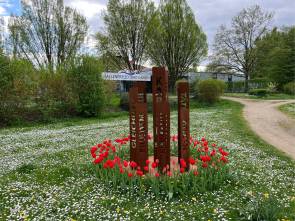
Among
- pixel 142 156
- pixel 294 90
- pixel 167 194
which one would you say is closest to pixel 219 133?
pixel 142 156

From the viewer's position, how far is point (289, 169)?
653 centimetres

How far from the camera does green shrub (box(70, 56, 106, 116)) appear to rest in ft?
62.2

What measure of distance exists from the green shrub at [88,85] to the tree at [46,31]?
469 inches

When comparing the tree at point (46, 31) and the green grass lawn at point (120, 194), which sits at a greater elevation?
the tree at point (46, 31)

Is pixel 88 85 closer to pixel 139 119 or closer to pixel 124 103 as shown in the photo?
pixel 124 103

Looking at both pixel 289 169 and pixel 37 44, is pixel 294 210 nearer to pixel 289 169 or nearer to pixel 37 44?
pixel 289 169

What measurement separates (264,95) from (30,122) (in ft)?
89.3

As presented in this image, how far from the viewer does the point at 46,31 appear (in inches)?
1270

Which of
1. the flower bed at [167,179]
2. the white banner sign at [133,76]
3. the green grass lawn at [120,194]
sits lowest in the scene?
the green grass lawn at [120,194]

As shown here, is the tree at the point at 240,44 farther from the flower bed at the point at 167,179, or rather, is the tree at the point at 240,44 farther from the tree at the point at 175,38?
the flower bed at the point at 167,179

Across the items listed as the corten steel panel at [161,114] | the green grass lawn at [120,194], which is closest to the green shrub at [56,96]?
the green grass lawn at [120,194]

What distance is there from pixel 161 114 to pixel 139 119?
60 cm

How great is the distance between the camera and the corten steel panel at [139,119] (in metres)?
6.04

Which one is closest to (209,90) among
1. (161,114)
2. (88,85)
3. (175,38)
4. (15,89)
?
(175,38)
